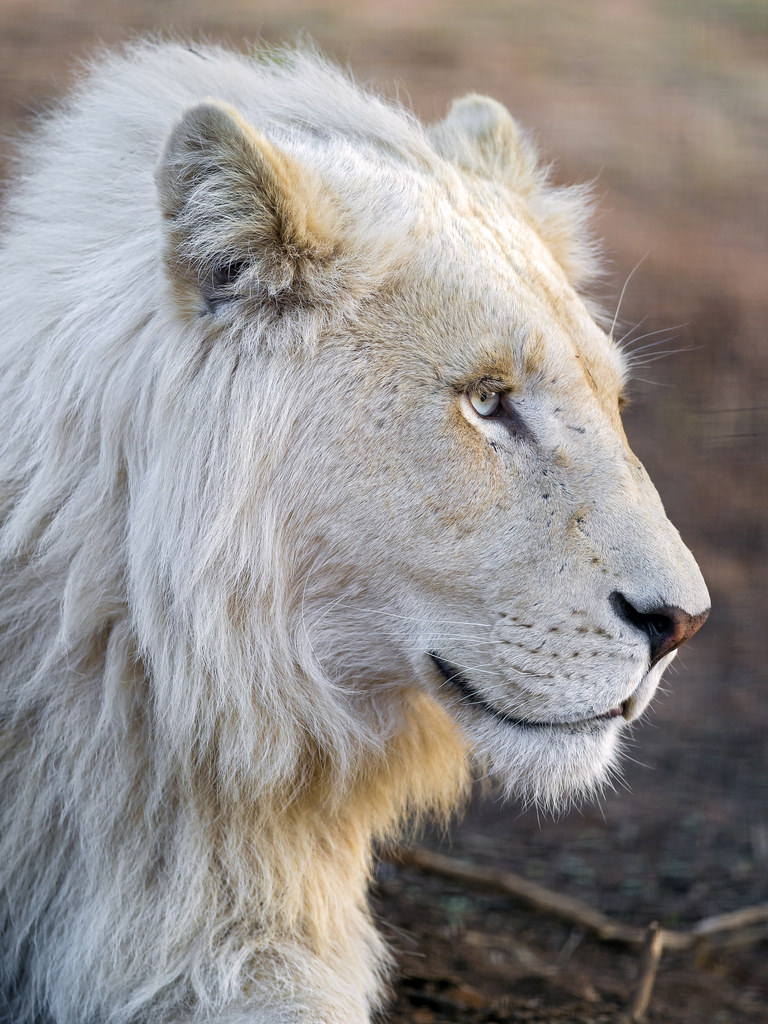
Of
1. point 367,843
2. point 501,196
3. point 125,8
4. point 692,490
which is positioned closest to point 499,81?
point 125,8

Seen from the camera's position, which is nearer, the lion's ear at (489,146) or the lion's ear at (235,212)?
the lion's ear at (235,212)

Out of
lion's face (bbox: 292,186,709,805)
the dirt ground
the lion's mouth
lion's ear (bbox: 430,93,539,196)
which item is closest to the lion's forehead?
lion's face (bbox: 292,186,709,805)

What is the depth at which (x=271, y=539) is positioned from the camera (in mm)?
2061

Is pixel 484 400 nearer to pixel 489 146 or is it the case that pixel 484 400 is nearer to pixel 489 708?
pixel 489 708

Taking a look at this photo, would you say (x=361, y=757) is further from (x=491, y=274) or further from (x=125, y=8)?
(x=125, y=8)

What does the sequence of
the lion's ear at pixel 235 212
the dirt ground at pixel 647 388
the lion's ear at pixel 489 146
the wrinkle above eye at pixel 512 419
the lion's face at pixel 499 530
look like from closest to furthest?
the lion's ear at pixel 235 212 → the lion's face at pixel 499 530 → the wrinkle above eye at pixel 512 419 → the lion's ear at pixel 489 146 → the dirt ground at pixel 647 388

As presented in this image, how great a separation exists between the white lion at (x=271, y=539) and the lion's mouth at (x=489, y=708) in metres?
0.01

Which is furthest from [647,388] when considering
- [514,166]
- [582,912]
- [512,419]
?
[512,419]

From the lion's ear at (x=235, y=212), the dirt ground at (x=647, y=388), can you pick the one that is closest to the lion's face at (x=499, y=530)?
the lion's ear at (x=235, y=212)

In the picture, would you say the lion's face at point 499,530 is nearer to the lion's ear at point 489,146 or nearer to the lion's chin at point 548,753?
the lion's chin at point 548,753

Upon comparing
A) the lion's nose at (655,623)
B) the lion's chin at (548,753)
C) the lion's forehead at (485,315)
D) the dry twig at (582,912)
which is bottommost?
the dry twig at (582,912)

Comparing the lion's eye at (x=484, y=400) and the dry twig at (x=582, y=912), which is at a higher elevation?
the lion's eye at (x=484, y=400)

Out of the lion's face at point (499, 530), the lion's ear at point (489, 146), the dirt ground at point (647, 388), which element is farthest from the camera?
the dirt ground at point (647, 388)

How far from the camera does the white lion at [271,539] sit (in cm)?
202
